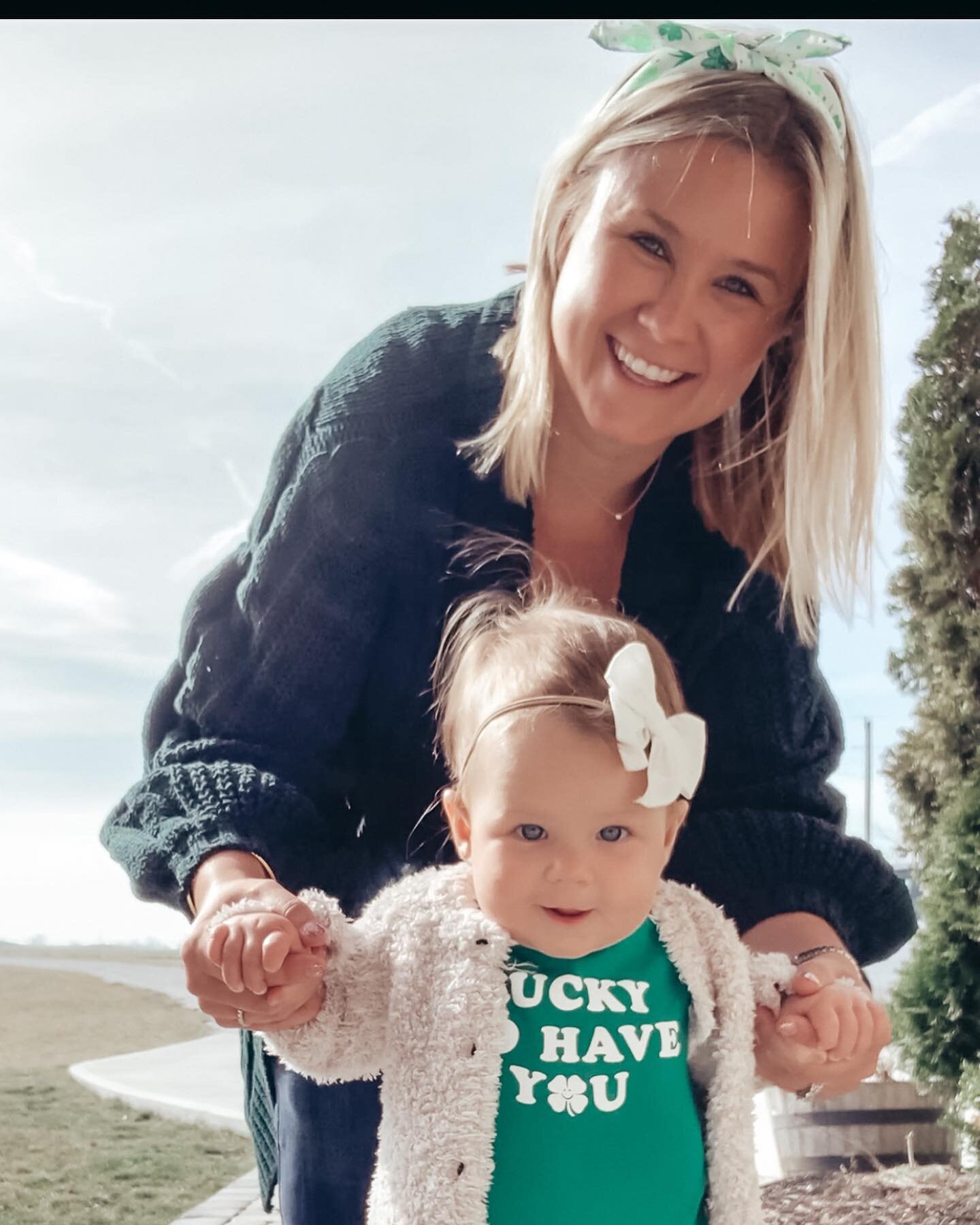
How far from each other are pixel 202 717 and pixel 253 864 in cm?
12

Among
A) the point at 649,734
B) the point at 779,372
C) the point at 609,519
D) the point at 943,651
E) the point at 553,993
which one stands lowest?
the point at 553,993

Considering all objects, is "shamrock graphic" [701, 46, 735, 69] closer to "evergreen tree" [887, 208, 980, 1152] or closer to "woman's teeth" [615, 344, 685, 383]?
"woman's teeth" [615, 344, 685, 383]

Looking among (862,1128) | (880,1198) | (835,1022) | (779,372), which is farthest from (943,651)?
(835,1022)

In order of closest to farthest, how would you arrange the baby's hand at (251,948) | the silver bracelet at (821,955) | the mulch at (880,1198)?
the baby's hand at (251,948) < the silver bracelet at (821,955) < the mulch at (880,1198)

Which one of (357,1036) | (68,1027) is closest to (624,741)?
(357,1036)

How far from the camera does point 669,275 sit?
88 centimetres

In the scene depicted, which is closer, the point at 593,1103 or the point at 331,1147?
the point at 593,1103

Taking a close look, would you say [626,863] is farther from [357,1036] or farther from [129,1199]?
[129,1199]

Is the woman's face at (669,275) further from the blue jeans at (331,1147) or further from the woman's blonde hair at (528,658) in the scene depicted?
the blue jeans at (331,1147)

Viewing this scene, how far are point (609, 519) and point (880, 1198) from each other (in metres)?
1.94

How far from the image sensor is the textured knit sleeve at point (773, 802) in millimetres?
847

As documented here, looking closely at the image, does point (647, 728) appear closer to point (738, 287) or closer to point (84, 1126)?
point (738, 287)

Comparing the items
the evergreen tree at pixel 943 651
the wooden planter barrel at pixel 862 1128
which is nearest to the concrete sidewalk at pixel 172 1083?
the wooden planter barrel at pixel 862 1128

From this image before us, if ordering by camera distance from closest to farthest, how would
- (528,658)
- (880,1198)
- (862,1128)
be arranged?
(528,658) < (880,1198) < (862,1128)
